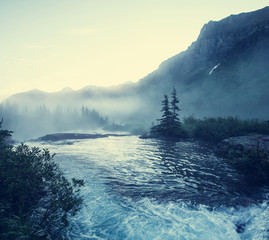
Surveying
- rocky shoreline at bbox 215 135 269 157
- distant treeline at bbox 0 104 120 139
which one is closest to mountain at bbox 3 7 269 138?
distant treeline at bbox 0 104 120 139

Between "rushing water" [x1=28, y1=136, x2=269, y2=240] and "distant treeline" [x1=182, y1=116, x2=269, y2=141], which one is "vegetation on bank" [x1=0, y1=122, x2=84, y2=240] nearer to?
"rushing water" [x1=28, y1=136, x2=269, y2=240]

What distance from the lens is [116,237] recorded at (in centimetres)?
705

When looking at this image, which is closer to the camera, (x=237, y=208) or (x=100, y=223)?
(x=100, y=223)

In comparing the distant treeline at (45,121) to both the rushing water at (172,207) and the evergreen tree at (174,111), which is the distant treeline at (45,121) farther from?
the rushing water at (172,207)

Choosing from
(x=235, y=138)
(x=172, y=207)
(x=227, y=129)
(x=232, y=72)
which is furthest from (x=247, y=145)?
(x=232, y=72)

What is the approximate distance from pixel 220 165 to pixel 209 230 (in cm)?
1065

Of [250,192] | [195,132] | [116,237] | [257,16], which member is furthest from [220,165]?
[257,16]

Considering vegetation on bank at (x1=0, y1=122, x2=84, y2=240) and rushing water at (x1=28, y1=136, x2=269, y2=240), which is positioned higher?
vegetation on bank at (x1=0, y1=122, x2=84, y2=240)

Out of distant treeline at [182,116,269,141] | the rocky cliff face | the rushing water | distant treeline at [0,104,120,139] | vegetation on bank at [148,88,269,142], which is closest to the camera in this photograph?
the rushing water

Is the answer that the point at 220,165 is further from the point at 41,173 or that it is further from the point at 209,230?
the point at 41,173

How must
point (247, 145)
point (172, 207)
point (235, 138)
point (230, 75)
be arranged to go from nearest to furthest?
point (172, 207) → point (247, 145) → point (235, 138) → point (230, 75)

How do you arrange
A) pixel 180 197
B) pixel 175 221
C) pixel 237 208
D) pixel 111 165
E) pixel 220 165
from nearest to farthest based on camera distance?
pixel 175 221 < pixel 237 208 < pixel 180 197 < pixel 220 165 < pixel 111 165

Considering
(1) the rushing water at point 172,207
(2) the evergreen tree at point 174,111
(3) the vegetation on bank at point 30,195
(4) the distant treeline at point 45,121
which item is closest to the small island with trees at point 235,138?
(2) the evergreen tree at point 174,111

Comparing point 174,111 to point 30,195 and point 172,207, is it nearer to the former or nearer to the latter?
point 172,207
